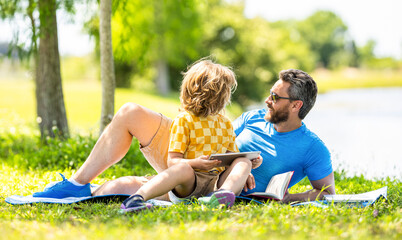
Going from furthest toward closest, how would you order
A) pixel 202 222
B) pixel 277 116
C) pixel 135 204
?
pixel 277 116
pixel 135 204
pixel 202 222

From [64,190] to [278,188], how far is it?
164 cm

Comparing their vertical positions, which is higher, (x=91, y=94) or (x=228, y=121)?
(x=228, y=121)

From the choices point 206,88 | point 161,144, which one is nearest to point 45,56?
point 161,144

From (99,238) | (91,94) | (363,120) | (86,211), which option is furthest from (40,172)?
(91,94)

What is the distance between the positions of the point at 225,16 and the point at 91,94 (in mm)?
11437

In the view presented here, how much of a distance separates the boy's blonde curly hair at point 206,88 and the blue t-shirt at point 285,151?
0.51m

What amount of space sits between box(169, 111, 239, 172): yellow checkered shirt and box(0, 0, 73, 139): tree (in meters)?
3.67

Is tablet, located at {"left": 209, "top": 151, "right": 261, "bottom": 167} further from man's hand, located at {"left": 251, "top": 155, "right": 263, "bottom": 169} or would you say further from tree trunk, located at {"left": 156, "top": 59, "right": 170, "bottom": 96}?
tree trunk, located at {"left": 156, "top": 59, "right": 170, "bottom": 96}

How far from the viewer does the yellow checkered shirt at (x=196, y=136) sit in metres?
3.14

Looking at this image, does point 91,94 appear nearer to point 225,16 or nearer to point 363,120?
point 225,16

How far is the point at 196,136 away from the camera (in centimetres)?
318

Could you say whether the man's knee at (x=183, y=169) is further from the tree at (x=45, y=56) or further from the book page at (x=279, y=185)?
the tree at (x=45, y=56)

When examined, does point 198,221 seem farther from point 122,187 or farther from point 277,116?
point 277,116

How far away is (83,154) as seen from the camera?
5.33m
